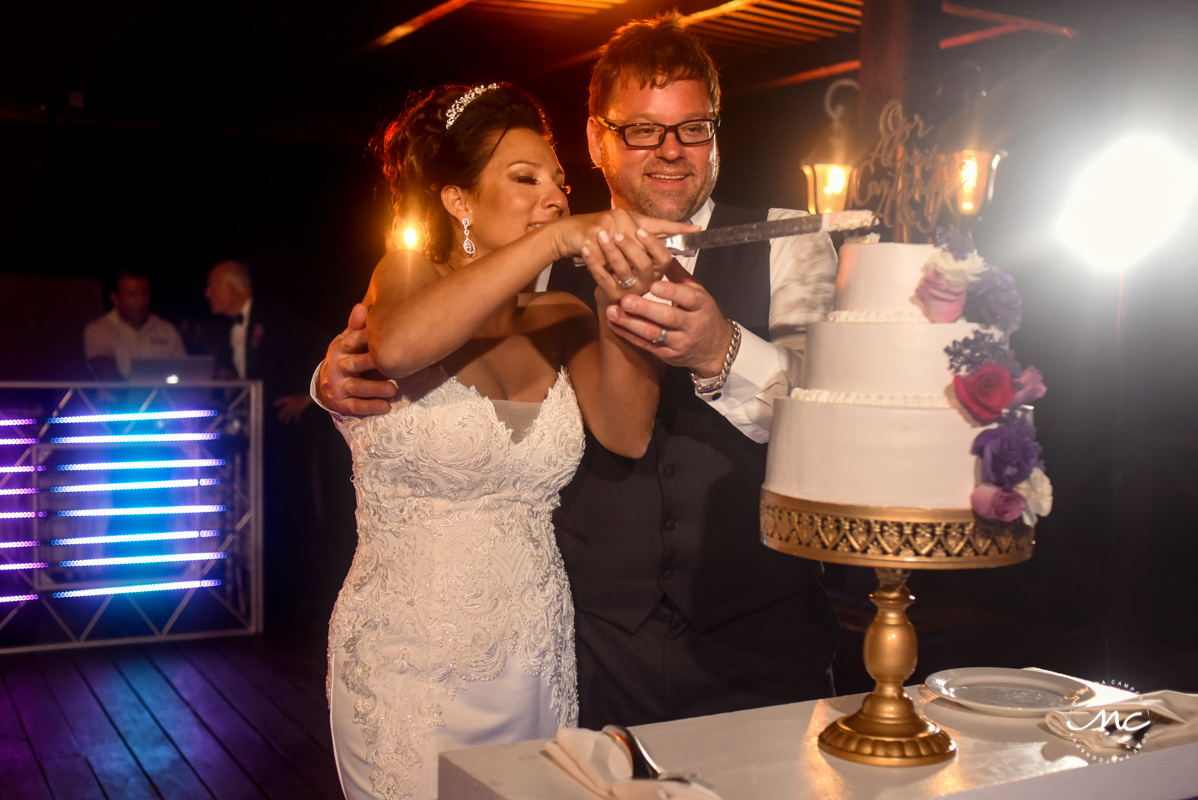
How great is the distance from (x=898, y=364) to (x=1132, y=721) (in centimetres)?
71

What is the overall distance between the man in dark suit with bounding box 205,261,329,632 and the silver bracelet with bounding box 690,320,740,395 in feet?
18.9

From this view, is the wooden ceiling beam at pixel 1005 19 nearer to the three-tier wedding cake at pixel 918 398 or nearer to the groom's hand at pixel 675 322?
the groom's hand at pixel 675 322

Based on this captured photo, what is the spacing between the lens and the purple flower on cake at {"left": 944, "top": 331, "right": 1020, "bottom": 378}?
1433 millimetres

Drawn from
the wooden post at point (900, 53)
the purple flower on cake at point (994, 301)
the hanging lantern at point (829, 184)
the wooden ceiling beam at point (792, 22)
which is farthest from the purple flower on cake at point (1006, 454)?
the wooden ceiling beam at point (792, 22)

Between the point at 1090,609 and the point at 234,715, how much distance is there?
16.4 feet

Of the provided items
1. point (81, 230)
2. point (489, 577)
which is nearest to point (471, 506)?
point (489, 577)

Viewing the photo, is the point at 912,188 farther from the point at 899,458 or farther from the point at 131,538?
the point at 131,538


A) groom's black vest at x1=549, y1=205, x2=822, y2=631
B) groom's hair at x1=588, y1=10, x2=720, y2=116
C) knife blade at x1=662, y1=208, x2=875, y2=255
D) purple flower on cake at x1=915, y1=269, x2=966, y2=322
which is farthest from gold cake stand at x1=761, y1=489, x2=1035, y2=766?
groom's hair at x1=588, y1=10, x2=720, y2=116

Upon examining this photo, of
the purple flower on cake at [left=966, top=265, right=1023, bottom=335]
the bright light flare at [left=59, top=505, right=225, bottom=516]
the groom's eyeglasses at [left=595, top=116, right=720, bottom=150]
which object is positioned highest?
the groom's eyeglasses at [left=595, top=116, right=720, bottom=150]

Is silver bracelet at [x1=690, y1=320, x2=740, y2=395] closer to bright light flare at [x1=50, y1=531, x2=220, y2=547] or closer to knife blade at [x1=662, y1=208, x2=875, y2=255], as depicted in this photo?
knife blade at [x1=662, y1=208, x2=875, y2=255]

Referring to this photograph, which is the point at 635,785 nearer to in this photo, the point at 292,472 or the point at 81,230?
the point at 292,472

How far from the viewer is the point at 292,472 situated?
7.72 metres

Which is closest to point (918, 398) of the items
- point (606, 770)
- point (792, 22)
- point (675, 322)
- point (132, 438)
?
point (675, 322)

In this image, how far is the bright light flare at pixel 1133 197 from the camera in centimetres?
579
